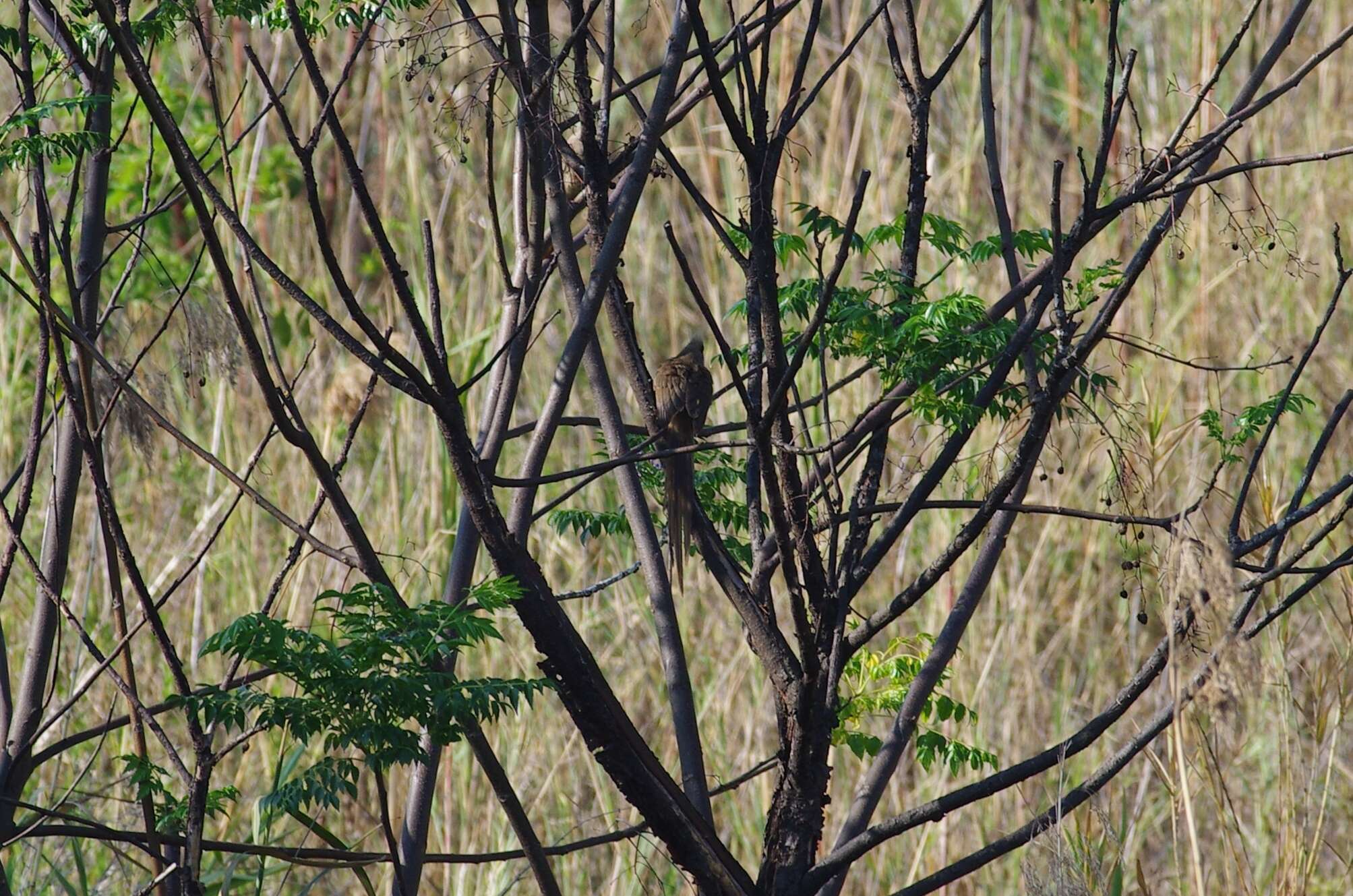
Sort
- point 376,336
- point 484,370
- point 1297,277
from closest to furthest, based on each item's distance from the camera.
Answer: point 376,336 → point 484,370 → point 1297,277

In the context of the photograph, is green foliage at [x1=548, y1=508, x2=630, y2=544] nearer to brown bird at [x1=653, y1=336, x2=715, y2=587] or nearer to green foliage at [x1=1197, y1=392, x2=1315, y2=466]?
brown bird at [x1=653, y1=336, x2=715, y2=587]

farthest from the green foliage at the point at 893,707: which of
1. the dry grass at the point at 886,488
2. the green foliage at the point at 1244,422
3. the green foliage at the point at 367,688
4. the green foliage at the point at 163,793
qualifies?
the dry grass at the point at 886,488

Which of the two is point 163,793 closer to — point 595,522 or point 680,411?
point 595,522

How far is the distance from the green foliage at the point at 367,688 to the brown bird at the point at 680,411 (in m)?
0.69

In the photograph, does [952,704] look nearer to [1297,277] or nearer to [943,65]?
[1297,277]

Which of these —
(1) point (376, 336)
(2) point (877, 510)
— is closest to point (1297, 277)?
(2) point (877, 510)

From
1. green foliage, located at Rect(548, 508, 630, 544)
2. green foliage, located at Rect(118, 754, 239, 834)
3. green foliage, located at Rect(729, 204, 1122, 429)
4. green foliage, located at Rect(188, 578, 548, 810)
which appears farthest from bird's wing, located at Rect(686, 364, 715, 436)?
green foliage, located at Rect(188, 578, 548, 810)

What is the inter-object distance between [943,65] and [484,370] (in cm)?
91

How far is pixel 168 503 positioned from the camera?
5.27 meters

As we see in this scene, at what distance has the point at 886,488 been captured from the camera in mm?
3889

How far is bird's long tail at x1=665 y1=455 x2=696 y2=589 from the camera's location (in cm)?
238

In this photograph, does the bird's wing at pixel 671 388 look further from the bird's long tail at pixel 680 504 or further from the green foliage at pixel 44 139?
the green foliage at pixel 44 139

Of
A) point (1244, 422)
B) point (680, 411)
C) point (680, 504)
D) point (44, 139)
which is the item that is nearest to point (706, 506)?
point (680, 504)

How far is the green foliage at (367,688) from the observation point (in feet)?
5.59
